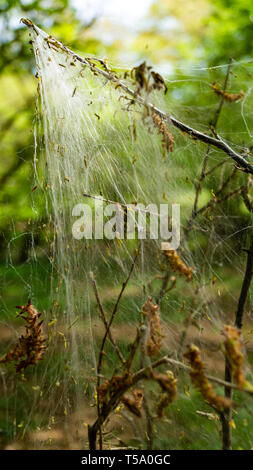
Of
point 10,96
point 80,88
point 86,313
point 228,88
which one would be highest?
point 10,96

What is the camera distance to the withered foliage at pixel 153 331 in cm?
91

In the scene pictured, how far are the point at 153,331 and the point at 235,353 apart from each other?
23 cm

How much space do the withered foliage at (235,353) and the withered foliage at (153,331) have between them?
0.19m

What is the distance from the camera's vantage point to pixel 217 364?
1765 millimetres

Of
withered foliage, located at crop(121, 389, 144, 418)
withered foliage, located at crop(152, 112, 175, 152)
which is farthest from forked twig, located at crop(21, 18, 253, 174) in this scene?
withered foliage, located at crop(121, 389, 144, 418)

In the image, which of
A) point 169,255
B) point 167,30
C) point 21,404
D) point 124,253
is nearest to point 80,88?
point 124,253

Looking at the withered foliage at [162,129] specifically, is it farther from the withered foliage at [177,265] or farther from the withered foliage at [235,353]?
the withered foliage at [235,353]

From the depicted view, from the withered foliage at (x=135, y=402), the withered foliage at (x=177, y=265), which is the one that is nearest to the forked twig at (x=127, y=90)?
the withered foliage at (x=177, y=265)

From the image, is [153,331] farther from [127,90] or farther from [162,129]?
[127,90]

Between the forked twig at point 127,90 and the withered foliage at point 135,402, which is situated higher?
the forked twig at point 127,90

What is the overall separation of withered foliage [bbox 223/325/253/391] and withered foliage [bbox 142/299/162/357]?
0.19 meters

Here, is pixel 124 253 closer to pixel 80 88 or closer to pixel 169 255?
pixel 169 255
